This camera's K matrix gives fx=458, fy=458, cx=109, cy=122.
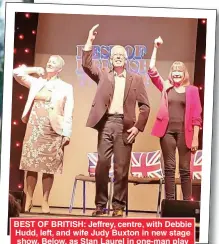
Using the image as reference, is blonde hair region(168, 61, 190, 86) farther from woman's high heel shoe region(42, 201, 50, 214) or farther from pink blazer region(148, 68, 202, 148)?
woman's high heel shoe region(42, 201, 50, 214)

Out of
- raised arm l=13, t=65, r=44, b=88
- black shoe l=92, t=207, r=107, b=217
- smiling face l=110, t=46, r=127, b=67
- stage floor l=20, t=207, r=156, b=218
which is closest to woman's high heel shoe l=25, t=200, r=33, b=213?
stage floor l=20, t=207, r=156, b=218

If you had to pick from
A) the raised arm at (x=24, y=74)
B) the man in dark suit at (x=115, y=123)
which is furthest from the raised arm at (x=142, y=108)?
the raised arm at (x=24, y=74)

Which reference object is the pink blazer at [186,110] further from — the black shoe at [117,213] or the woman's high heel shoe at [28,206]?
the woman's high heel shoe at [28,206]

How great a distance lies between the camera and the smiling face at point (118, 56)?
145cm

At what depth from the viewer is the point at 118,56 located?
1.45 metres

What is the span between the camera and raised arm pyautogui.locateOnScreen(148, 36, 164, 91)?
4.75 feet

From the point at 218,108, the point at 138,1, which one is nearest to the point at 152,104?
the point at 218,108

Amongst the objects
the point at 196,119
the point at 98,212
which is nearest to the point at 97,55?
the point at 196,119

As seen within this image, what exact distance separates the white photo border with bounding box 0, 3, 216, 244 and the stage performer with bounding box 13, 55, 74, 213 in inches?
2.2

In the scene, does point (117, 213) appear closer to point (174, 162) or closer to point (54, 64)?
point (174, 162)
